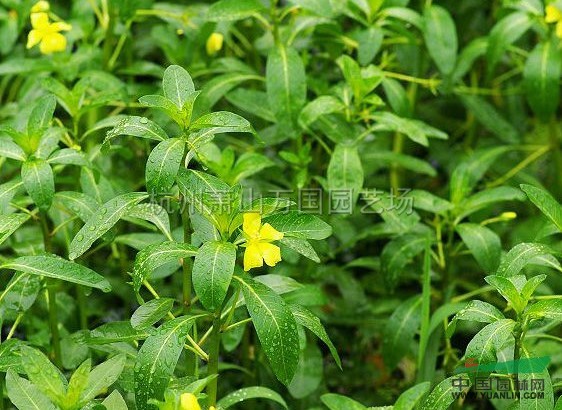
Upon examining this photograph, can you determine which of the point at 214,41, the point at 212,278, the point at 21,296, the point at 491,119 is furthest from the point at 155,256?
the point at 491,119

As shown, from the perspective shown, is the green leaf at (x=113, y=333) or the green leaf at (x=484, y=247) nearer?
the green leaf at (x=113, y=333)

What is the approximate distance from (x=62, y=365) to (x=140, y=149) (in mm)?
872

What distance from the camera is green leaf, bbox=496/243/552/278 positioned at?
6.41 feet

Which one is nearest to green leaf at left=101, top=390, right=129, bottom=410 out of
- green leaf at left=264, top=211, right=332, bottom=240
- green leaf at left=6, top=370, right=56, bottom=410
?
green leaf at left=6, top=370, right=56, bottom=410

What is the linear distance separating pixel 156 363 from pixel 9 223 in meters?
0.48

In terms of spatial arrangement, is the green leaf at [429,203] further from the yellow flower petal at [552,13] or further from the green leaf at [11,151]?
the green leaf at [11,151]

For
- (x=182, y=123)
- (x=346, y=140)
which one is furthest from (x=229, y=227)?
(x=346, y=140)

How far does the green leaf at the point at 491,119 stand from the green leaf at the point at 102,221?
1650 millimetres

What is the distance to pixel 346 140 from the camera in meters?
2.41

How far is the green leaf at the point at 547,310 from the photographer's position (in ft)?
5.86

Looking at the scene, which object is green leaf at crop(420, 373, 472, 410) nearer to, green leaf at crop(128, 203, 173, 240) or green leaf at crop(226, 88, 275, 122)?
green leaf at crop(128, 203, 173, 240)

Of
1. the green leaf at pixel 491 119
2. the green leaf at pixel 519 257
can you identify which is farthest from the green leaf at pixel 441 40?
the green leaf at pixel 519 257

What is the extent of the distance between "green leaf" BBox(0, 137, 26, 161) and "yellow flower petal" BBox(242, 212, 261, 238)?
61 cm

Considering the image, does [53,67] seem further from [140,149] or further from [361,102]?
[361,102]
